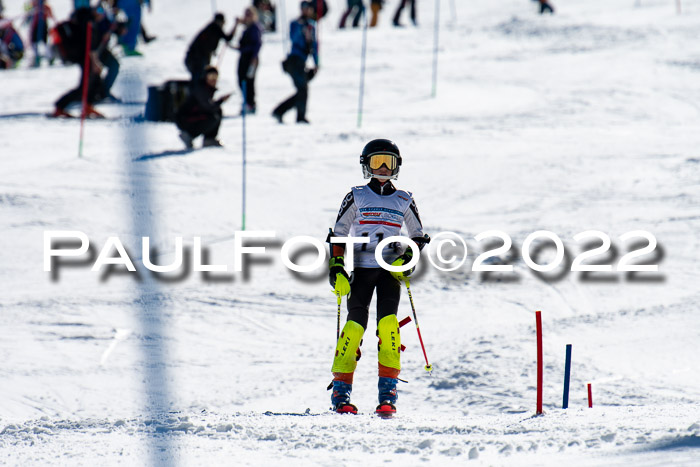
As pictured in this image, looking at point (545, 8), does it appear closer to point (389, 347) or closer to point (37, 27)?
point (37, 27)

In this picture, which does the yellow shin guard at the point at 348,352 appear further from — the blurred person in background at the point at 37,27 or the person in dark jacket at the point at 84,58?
the blurred person in background at the point at 37,27

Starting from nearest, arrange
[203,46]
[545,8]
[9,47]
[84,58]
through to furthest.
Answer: [84,58] → [203,46] → [9,47] → [545,8]

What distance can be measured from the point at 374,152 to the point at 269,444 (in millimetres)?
1855

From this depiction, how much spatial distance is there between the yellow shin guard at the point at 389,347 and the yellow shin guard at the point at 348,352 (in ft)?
0.43

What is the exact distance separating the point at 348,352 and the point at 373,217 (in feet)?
2.56

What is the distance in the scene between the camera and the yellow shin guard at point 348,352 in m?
5.47

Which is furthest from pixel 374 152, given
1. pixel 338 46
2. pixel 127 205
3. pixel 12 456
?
pixel 338 46

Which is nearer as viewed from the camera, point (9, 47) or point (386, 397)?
point (386, 397)

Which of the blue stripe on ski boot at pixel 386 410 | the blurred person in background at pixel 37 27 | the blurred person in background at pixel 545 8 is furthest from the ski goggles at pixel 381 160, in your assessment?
the blurred person in background at pixel 545 8

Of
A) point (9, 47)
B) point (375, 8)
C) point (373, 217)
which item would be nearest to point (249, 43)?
point (9, 47)

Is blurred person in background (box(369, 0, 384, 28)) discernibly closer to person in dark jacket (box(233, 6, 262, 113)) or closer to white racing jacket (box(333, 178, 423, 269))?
person in dark jacket (box(233, 6, 262, 113))

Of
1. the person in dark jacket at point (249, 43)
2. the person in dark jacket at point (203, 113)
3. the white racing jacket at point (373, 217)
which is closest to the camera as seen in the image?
the white racing jacket at point (373, 217)

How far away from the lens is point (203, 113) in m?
12.2

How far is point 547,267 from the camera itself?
9000 millimetres
